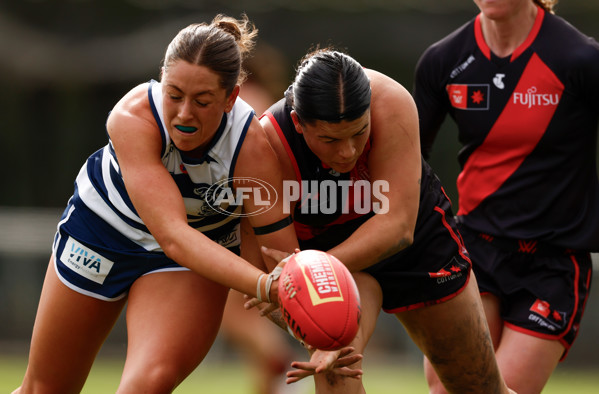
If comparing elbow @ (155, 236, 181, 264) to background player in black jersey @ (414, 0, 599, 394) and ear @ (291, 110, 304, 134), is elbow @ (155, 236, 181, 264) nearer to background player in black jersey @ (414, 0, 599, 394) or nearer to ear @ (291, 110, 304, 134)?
ear @ (291, 110, 304, 134)

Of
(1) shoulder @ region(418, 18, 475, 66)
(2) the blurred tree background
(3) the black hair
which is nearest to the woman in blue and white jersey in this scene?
(3) the black hair

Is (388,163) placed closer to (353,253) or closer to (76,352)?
(353,253)

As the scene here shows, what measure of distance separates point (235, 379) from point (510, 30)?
Result: 3850 mm

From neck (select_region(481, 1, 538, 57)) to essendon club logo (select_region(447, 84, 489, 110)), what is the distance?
21 cm

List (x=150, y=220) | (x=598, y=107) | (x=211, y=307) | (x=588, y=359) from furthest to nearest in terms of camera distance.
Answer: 1. (x=588, y=359)
2. (x=598, y=107)
3. (x=211, y=307)
4. (x=150, y=220)

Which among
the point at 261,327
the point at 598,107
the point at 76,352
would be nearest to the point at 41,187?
the point at 261,327

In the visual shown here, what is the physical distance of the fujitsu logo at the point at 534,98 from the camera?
474 centimetres

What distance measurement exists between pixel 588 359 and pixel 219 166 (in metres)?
5.32

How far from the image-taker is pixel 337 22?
8328 mm

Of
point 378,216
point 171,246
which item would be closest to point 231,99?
point 171,246

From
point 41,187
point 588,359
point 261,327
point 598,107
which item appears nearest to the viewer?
point 598,107

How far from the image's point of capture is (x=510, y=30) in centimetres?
484

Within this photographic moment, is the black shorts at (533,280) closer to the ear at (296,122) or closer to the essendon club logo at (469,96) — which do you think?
the essendon club logo at (469,96)

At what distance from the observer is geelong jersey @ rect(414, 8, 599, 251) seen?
4.73m
